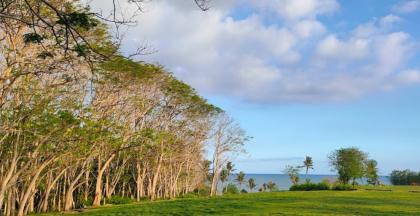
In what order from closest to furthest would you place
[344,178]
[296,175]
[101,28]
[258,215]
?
[258,215] → [101,28] → [344,178] → [296,175]

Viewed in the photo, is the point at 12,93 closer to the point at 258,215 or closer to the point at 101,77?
the point at 101,77

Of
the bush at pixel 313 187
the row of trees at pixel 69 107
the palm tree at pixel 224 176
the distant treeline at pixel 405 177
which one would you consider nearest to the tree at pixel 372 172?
the distant treeline at pixel 405 177

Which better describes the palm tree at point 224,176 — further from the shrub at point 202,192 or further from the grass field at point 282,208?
the grass field at point 282,208

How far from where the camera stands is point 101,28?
24.3 meters

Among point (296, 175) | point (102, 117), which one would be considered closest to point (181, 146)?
point (102, 117)

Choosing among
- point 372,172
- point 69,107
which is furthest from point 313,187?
point 69,107

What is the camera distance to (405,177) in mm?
82625

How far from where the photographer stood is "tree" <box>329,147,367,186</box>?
60500mm

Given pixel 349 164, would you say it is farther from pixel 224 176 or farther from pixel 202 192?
pixel 224 176

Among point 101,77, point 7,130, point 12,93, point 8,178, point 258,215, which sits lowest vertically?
point 258,215

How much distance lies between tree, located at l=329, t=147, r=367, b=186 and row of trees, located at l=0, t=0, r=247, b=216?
19.7 meters

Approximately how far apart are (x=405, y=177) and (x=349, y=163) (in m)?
27.6

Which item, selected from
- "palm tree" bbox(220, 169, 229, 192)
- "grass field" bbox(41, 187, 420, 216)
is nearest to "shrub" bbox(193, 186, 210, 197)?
"palm tree" bbox(220, 169, 229, 192)

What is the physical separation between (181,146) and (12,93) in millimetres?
30611
